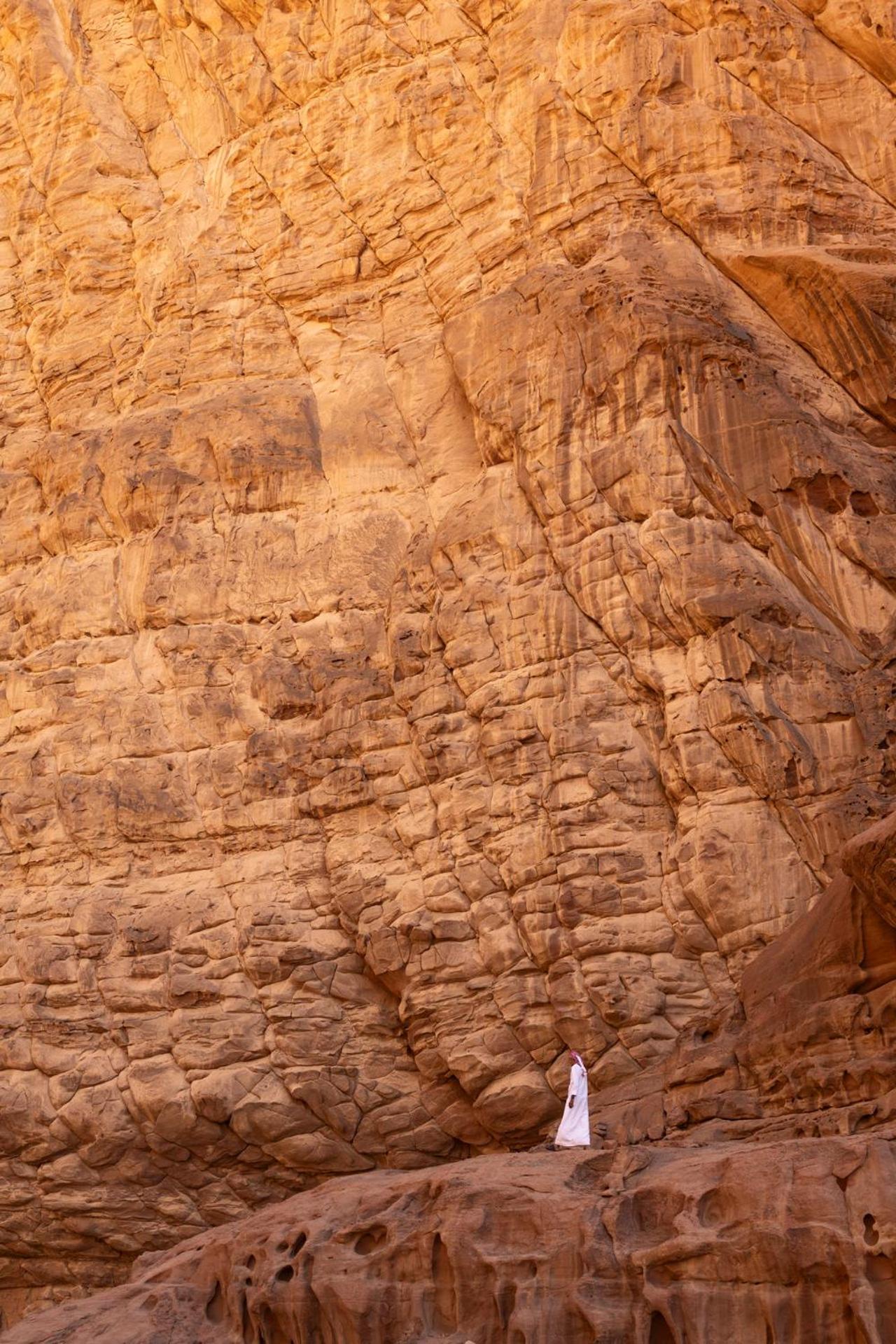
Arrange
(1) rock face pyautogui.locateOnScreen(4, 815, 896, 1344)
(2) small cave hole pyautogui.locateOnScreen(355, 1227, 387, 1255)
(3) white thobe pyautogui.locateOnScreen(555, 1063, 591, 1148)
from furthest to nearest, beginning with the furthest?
(3) white thobe pyautogui.locateOnScreen(555, 1063, 591, 1148) → (2) small cave hole pyautogui.locateOnScreen(355, 1227, 387, 1255) → (1) rock face pyautogui.locateOnScreen(4, 815, 896, 1344)

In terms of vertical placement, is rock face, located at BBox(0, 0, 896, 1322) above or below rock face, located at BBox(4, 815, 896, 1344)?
above

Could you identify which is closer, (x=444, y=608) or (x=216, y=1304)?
(x=216, y=1304)

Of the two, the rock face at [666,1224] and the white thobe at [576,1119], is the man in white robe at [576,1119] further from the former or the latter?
the rock face at [666,1224]

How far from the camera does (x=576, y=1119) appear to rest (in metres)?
15.3

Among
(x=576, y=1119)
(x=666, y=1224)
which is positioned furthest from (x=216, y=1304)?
(x=666, y=1224)

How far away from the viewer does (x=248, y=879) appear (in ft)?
68.3

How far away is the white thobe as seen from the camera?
15109 mm

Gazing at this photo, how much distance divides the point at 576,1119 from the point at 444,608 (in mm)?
7396

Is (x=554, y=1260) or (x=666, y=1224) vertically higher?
(x=666, y=1224)

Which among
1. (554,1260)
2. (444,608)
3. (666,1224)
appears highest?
(444,608)

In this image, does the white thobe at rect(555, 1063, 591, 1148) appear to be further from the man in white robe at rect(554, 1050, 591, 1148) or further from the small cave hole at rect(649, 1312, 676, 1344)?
the small cave hole at rect(649, 1312, 676, 1344)

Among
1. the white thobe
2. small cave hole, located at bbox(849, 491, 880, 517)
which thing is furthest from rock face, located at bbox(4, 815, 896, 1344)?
small cave hole, located at bbox(849, 491, 880, 517)

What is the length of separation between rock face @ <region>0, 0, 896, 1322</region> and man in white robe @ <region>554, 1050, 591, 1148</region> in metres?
0.87

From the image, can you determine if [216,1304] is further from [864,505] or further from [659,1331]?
[864,505]
